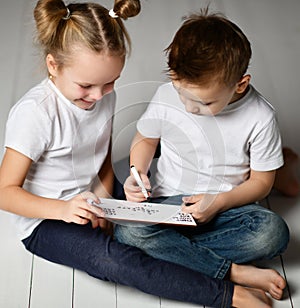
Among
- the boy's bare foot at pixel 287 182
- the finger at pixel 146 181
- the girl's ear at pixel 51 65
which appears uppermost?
the girl's ear at pixel 51 65

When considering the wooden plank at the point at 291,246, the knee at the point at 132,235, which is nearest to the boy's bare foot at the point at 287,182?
the wooden plank at the point at 291,246

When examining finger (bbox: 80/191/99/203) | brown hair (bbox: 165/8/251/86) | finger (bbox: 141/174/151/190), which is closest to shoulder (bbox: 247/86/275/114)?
brown hair (bbox: 165/8/251/86)

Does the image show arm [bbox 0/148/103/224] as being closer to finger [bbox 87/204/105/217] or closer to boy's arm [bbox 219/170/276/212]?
finger [bbox 87/204/105/217]

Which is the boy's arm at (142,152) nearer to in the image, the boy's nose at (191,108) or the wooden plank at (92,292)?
→ the boy's nose at (191,108)

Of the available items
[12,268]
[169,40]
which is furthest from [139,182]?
[169,40]

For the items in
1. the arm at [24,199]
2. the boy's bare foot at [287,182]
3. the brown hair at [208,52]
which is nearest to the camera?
the brown hair at [208,52]

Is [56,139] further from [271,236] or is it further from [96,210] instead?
[271,236]

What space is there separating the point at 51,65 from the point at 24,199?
0.26m

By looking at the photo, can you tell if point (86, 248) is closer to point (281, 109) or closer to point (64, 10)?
point (64, 10)

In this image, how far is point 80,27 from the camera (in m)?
1.34

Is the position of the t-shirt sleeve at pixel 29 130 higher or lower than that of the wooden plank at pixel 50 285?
higher

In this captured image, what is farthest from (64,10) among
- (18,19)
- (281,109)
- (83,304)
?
(18,19)

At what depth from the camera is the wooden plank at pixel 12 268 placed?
1458mm

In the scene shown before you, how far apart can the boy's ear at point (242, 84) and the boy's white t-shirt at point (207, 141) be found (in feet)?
0.15
